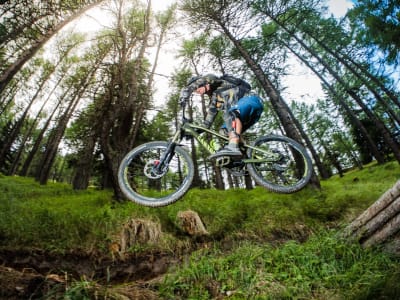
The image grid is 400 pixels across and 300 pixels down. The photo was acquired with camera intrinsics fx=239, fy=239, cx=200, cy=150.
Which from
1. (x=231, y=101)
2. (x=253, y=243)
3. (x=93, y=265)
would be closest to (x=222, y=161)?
(x=231, y=101)

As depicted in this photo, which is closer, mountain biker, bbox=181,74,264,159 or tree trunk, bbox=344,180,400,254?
tree trunk, bbox=344,180,400,254

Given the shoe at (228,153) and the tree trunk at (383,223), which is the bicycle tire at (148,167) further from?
the tree trunk at (383,223)

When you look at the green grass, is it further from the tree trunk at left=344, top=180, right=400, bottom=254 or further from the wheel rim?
the wheel rim

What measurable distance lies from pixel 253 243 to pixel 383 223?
7.05ft

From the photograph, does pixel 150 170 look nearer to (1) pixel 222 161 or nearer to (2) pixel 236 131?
(1) pixel 222 161

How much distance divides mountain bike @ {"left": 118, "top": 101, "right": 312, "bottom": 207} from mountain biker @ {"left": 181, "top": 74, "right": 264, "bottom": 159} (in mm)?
220

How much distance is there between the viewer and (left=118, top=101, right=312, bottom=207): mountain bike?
3463 mm

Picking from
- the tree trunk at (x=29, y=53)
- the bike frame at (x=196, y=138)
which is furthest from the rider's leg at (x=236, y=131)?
the tree trunk at (x=29, y=53)

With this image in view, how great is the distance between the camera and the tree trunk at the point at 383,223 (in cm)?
316

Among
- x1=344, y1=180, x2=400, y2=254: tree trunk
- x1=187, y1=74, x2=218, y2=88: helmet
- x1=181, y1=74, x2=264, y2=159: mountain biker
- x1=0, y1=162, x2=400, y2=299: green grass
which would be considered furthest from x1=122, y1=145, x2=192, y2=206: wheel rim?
x1=344, y1=180, x2=400, y2=254: tree trunk

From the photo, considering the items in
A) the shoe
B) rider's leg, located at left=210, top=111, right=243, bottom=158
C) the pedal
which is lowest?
the pedal

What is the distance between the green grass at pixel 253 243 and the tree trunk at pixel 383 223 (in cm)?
17

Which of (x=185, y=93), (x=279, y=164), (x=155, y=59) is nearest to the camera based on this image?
(x=185, y=93)

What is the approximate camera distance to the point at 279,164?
3.60 m
